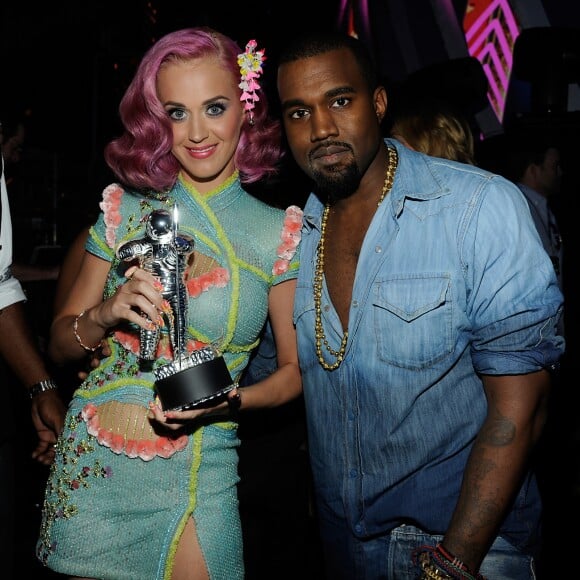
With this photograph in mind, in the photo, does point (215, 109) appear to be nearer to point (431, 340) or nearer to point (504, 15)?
point (431, 340)

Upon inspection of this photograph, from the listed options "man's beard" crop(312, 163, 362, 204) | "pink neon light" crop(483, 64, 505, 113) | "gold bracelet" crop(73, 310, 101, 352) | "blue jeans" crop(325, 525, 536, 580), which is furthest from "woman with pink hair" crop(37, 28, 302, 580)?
"pink neon light" crop(483, 64, 505, 113)

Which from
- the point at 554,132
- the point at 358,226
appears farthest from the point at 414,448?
the point at 554,132

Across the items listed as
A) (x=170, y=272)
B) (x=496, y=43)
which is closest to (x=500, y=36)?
(x=496, y=43)

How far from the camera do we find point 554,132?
17.3 ft

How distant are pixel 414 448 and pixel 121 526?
0.90 m

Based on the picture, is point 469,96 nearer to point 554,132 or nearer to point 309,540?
point 554,132

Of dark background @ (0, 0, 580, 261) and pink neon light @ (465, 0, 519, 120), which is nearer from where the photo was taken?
pink neon light @ (465, 0, 519, 120)

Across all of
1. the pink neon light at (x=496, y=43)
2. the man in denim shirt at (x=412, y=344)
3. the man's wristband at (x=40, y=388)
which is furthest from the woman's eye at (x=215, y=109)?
the pink neon light at (x=496, y=43)

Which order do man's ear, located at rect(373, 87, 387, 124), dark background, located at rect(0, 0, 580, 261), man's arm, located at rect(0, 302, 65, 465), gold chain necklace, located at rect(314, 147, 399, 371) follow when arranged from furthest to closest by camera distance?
dark background, located at rect(0, 0, 580, 261) → man's arm, located at rect(0, 302, 65, 465) → man's ear, located at rect(373, 87, 387, 124) → gold chain necklace, located at rect(314, 147, 399, 371)

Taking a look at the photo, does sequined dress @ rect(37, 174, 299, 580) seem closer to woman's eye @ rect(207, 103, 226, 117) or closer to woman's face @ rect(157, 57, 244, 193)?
woman's face @ rect(157, 57, 244, 193)

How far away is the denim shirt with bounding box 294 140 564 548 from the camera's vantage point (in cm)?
159

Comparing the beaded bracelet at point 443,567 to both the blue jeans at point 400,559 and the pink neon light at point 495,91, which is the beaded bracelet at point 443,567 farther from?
the pink neon light at point 495,91

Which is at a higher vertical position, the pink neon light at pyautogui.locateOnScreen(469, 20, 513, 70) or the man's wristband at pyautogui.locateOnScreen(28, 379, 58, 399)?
the pink neon light at pyautogui.locateOnScreen(469, 20, 513, 70)

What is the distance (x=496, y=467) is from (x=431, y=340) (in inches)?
13.7
